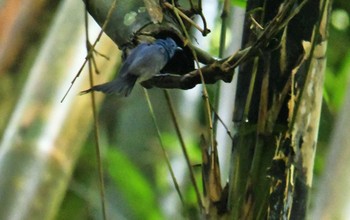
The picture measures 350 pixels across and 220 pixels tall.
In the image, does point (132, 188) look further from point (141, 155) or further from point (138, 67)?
point (138, 67)

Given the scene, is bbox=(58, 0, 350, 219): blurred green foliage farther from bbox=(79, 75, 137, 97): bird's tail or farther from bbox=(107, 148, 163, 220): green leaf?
bbox=(79, 75, 137, 97): bird's tail

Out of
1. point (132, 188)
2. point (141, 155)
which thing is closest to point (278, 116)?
point (132, 188)

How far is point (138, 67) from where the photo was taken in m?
0.46

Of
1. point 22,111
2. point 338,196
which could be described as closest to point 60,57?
point 22,111

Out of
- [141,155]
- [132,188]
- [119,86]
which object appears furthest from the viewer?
[141,155]

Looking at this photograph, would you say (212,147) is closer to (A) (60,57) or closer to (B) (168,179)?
(A) (60,57)

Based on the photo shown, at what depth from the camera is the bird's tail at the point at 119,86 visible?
44cm

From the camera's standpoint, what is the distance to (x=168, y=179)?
146 cm

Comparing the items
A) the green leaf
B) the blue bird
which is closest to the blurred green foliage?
the green leaf

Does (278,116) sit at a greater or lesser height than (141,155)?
greater

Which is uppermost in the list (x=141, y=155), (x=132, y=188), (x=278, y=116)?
(x=278, y=116)

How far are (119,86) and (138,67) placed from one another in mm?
20

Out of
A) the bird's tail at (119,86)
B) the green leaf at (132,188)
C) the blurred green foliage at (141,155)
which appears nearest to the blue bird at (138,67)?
the bird's tail at (119,86)

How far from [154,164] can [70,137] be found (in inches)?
21.1
